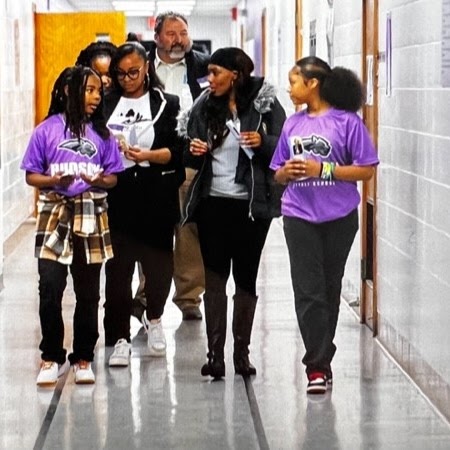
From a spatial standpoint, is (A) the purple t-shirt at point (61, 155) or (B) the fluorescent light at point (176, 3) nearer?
(A) the purple t-shirt at point (61, 155)

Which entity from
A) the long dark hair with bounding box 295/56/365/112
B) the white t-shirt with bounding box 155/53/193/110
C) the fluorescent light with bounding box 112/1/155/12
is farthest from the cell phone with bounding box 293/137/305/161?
the fluorescent light with bounding box 112/1/155/12

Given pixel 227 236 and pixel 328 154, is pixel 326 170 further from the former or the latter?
pixel 227 236

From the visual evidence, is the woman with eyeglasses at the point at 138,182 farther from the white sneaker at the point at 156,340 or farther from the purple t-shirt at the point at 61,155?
the purple t-shirt at the point at 61,155

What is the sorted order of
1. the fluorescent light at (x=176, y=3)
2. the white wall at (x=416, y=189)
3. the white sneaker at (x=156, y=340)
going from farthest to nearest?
the fluorescent light at (x=176, y=3)
the white sneaker at (x=156, y=340)
the white wall at (x=416, y=189)

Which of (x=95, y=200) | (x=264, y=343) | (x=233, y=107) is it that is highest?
(x=233, y=107)

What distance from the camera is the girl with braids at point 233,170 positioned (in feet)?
19.5

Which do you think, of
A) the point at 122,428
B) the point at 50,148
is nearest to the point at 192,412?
the point at 122,428

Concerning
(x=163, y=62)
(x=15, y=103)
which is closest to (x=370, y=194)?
(x=163, y=62)

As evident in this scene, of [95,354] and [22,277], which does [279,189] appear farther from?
[22,277]

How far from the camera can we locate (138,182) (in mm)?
6457

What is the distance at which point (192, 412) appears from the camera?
5.49 m

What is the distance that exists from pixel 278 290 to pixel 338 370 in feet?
8.69

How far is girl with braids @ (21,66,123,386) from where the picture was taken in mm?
5891

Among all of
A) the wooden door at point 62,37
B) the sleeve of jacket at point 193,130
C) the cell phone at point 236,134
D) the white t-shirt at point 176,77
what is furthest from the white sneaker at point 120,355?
the wooden door at point 62,37
